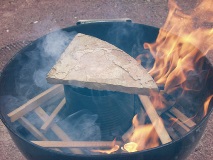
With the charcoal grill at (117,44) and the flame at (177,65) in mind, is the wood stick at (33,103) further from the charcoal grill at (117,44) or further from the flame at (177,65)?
the flame at (177,65)

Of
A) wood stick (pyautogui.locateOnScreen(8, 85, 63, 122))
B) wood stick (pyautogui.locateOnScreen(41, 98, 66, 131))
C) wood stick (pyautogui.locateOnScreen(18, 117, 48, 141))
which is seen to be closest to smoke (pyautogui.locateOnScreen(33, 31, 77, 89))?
wood stick (pyautogui.locateOnScreen(8, 85, 63, 122))

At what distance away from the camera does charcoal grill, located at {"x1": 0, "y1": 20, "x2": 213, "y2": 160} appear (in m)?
2.06

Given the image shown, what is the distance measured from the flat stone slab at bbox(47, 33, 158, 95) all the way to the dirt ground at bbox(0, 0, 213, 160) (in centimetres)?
277

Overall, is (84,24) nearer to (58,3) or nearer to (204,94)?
(204,94)

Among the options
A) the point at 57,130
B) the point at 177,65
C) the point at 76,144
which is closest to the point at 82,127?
the point at 57,130

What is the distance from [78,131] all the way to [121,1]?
4.20m

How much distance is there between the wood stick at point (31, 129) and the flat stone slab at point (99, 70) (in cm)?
50

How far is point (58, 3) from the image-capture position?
20.9 ft

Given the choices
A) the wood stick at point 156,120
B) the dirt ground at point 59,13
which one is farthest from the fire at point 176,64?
the dirt ground at point 59,13

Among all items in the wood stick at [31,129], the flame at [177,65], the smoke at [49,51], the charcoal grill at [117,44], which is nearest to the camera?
the charcoal grill at [117,44]

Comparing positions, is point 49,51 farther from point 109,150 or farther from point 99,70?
point 109,150

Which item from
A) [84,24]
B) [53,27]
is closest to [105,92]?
[84,24]

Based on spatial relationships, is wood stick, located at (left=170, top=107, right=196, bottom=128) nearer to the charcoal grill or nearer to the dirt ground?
the charcoal grill

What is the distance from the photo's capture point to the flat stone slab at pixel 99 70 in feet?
8.15
